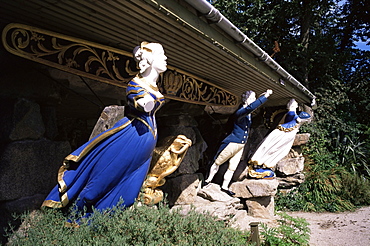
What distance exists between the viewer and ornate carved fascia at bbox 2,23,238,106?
196cm

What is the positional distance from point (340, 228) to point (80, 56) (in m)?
4.87

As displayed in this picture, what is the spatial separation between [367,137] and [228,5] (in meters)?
5.76

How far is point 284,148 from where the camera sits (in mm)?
5648

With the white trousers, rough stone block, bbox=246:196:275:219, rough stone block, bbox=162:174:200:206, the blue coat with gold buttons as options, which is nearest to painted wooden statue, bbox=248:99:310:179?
rough stone block, bbox=246:196:275:219

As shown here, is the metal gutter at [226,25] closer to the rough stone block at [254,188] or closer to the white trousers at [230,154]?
the white trousers at [230,154]

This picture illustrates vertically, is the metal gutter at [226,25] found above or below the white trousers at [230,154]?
above

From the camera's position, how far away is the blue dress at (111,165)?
208 cm

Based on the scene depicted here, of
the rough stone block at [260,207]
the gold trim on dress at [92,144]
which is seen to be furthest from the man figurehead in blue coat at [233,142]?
the gold trim on dress at [92,144]

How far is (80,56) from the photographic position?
235 cm

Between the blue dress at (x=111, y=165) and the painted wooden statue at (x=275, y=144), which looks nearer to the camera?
the blue dress at (x=111, y=165)

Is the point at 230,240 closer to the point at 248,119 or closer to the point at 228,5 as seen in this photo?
the point at 248,119

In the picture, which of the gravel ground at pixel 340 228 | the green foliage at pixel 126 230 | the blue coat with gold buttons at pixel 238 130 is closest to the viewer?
the green foliage at pixel 126 230

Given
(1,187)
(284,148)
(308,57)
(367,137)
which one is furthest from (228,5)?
(1,187)

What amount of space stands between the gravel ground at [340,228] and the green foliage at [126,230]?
8.85ft
